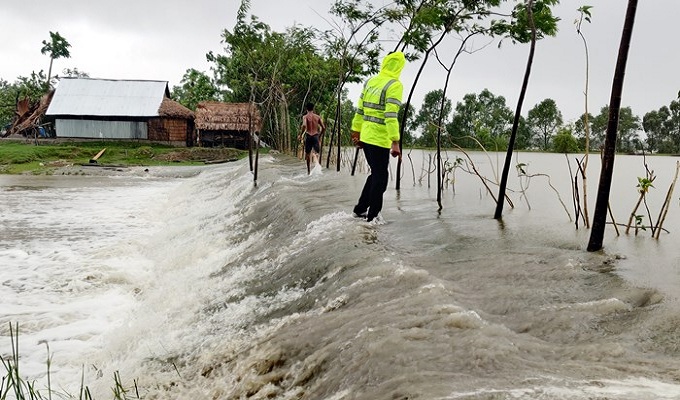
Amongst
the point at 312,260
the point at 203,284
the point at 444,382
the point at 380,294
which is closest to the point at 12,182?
the point at 203,284

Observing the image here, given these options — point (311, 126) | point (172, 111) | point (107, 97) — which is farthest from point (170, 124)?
point (311, 126)

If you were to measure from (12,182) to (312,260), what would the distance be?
65.1 ft

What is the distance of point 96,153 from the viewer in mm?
31734

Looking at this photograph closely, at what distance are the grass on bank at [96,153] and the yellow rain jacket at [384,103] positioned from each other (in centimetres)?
2308

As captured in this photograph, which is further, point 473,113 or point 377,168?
point 473,113

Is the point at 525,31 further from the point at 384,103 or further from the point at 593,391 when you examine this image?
the point at 593,391

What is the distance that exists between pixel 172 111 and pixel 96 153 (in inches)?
245

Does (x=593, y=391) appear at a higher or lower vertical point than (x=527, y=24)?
lower

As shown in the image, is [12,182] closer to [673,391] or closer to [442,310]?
[442,310]

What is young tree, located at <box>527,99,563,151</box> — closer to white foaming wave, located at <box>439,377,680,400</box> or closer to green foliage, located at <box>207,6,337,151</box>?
green foliage, located at <box>207,6,337,151</box>

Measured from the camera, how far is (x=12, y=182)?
69.2 feet

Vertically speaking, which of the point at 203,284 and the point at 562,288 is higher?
the point at 562,288

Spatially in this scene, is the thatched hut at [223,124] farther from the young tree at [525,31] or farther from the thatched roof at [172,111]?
the young tree at [525,31]

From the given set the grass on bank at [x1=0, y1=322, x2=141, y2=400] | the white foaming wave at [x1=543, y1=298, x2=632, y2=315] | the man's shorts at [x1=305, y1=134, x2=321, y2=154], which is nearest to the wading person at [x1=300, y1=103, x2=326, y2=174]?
the man's shorts at [x1=305, y1=134, x2=321, y2=154]
